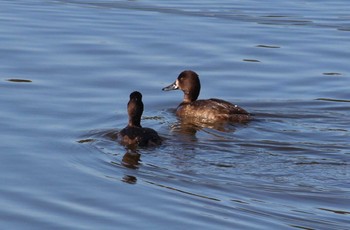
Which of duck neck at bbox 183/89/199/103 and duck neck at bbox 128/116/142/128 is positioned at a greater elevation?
duck neck at bbox 183/89/199/103

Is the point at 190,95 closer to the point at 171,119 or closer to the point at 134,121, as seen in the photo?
the point at 171,119

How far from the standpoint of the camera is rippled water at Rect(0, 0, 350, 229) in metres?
10.2

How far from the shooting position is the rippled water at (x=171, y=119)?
10188 millimetres

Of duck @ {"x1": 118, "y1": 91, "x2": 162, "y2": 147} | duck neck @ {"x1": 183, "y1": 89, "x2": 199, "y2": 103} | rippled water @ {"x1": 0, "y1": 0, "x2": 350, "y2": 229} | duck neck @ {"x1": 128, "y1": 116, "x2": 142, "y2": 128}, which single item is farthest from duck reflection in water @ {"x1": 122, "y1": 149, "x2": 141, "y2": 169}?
duck neck @ {"x1": 183, "y1": 89, "x2": 199, "y2": 103}

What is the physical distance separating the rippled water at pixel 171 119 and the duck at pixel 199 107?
0.18 metres

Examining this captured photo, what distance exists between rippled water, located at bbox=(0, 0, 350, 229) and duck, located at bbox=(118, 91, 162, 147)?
0.51 feet

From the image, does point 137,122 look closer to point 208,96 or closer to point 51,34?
point 208,96

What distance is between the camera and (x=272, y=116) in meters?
14.4

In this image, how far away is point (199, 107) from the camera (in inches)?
580

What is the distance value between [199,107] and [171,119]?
451 millimetres

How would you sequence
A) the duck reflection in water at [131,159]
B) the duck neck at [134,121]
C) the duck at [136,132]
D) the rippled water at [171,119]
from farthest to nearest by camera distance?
the duck neck at [134,121], the duck at [136,132], the duck reflection in water at [131,159], the rippled water at [171,119]

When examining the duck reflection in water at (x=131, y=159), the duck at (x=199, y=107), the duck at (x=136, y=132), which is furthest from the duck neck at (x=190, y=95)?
the duck reflection in water at (x=131, y=159)

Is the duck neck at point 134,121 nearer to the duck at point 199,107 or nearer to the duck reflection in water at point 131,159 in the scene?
the duck reflection in water at point 131,159

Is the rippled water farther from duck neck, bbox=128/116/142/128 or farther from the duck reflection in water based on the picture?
duck neck, bbox=128/116/142/128
